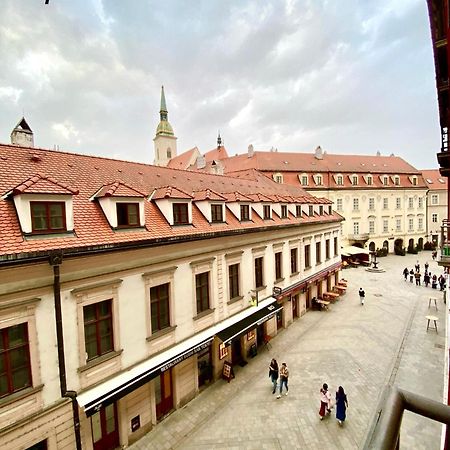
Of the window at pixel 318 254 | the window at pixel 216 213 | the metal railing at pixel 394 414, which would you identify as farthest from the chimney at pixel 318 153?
the metal railing at pixel 394 414

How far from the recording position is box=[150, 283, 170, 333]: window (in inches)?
439

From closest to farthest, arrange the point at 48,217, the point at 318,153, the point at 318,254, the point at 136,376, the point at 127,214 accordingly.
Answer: the point at 48,217
the point at 136,376
the point at 127,214
the point at 318,254
the point at 318,153

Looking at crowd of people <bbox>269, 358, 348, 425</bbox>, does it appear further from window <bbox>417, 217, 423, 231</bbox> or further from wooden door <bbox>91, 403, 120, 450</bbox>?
window <bbox>417, 217, 423, 231</bbox>

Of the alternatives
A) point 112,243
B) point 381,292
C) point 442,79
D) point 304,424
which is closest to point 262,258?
point 304,424

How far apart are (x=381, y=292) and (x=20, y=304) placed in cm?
2891

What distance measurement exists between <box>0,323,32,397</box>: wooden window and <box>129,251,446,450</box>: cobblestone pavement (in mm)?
4952

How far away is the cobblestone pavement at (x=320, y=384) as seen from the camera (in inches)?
411

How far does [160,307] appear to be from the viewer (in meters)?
11.4

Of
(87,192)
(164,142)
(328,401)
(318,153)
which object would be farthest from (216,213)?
(164,142)

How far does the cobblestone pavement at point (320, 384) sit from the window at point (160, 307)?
380 centimetres

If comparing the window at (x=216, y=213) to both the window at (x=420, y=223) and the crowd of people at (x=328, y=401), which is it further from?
the window at (x=420, y=223)

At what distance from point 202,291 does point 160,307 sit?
95.2 inches

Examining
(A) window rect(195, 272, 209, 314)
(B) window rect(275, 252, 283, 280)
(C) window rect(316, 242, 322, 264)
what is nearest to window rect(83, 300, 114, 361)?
(A) window rect(195, 272, 209, 314)

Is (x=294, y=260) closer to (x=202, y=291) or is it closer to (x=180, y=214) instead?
(x=202, y=291)
